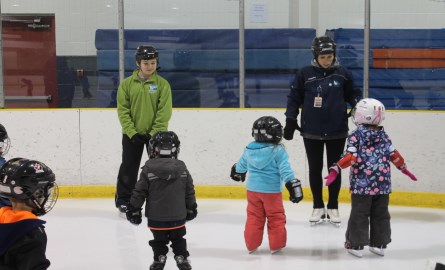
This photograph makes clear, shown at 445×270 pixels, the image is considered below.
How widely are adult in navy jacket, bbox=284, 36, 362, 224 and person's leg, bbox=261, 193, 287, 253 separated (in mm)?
946

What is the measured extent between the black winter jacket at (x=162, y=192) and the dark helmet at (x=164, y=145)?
1.4 inches

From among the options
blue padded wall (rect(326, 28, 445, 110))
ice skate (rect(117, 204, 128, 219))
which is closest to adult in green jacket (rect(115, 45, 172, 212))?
ice skate (rect(117, 204, 128, 219))

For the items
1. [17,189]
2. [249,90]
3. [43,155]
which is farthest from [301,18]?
[17,189]

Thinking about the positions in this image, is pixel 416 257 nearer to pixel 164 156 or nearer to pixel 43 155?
pixel 164 156

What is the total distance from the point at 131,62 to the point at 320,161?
8.44ft

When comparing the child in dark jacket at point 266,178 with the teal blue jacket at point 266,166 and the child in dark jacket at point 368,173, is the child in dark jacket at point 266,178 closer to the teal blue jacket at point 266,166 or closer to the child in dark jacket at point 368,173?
the teal blue jacket at point 266,166

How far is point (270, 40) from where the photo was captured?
272 inches

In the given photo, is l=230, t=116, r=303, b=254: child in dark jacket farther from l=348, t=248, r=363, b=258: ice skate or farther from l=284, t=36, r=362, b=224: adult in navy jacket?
l=284, t=36, r=362, b=224: adult in navy jacket

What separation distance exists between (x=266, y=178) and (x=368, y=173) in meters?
0.62

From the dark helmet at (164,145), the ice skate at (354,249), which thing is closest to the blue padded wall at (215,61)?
the ice skate at (354,249)

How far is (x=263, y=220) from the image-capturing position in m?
4.35

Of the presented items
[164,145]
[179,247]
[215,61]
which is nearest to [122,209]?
[179,247]

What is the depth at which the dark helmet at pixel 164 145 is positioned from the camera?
3.66 metres

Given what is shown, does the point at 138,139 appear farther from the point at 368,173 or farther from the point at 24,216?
the point at 24,216
